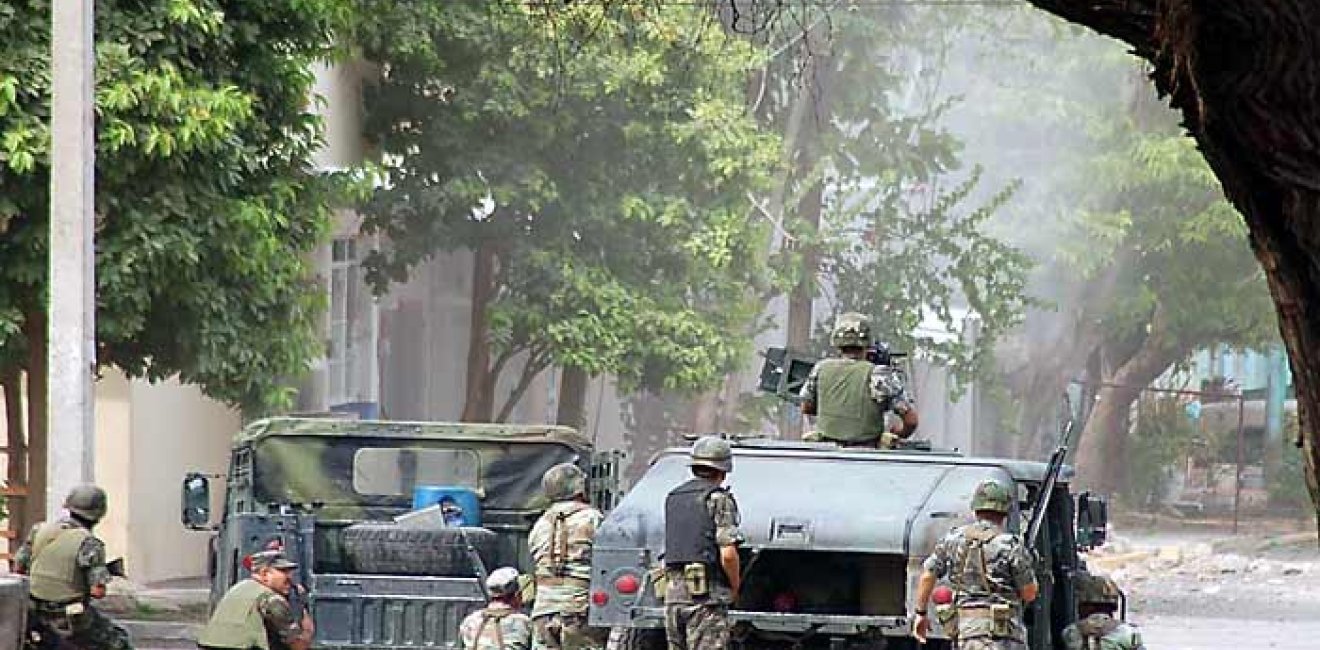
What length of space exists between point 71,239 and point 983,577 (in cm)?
657

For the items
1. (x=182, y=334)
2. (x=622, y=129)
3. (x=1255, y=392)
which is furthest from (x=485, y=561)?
(x=1255, y=392)

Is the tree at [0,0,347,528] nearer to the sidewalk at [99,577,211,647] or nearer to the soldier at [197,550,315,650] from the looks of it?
the sidewalk at [99,577,211,647]

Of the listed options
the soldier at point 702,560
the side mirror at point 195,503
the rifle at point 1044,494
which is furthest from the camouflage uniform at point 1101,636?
the side mirror at point 195,503

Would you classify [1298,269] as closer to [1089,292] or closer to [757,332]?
[757,332]

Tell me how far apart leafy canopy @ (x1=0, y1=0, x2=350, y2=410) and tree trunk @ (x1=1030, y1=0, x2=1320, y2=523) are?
41.1 feet

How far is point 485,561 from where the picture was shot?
1459 cm

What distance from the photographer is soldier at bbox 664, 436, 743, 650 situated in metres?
11.3

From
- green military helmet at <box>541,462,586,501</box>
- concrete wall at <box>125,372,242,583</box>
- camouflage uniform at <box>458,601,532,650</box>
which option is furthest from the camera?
concrete wall at <box>125,372,242,583</box>

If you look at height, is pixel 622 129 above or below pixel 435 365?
above

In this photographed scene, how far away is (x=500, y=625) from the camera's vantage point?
12344 millimetres

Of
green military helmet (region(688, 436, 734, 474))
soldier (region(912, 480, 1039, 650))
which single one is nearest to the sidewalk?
green military helmet (region(688, 436, 734, 474))

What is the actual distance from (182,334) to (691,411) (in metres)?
18.5

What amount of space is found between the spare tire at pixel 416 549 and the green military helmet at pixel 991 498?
393 centimetres

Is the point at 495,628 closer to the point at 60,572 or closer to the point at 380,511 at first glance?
the point at 60,572
